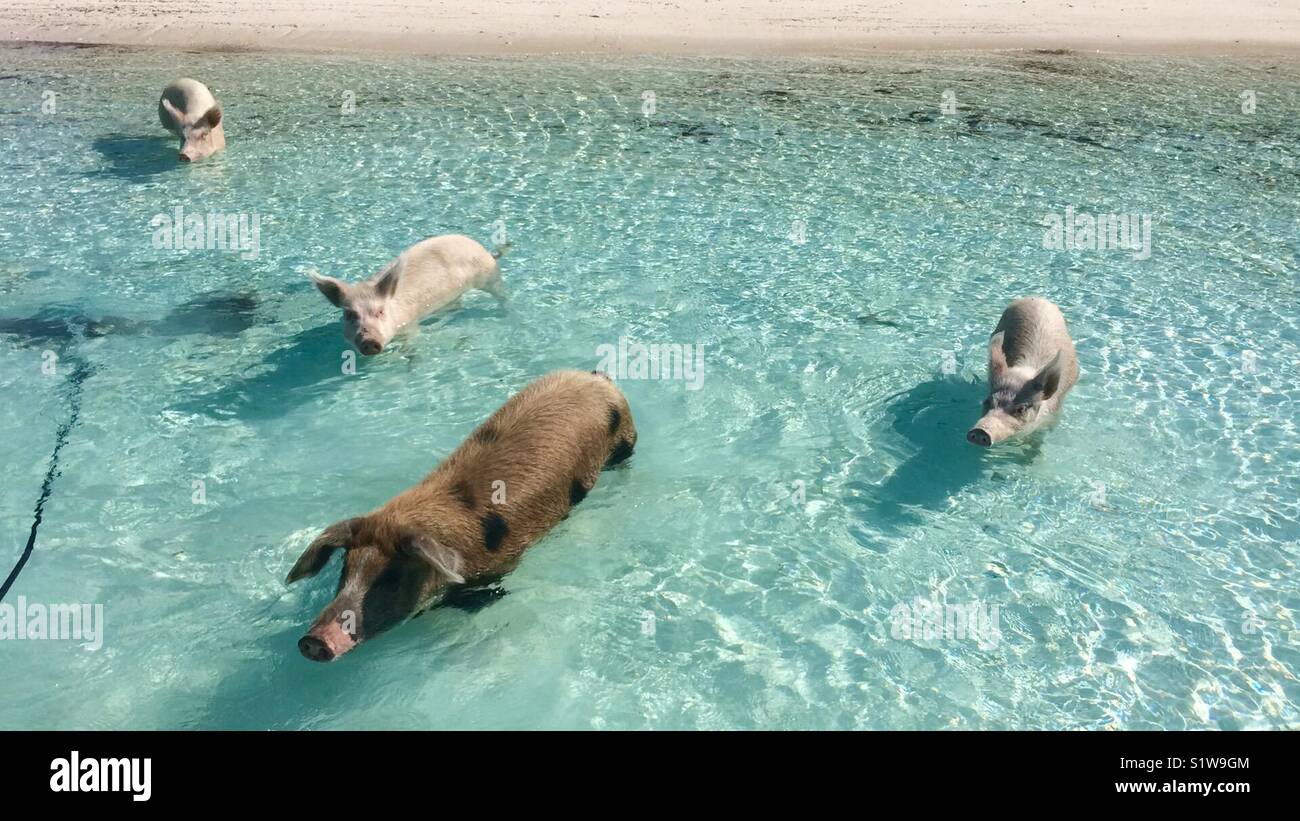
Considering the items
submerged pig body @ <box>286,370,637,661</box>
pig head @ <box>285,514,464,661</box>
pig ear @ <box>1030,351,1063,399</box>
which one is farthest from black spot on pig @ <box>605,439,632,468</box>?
pig ear @ <box>1030,351,1063,399</box>

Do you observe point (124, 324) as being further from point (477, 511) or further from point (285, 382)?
point (477, 511)

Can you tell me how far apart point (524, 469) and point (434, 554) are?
0.99 meters

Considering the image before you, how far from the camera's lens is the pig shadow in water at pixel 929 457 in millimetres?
6621

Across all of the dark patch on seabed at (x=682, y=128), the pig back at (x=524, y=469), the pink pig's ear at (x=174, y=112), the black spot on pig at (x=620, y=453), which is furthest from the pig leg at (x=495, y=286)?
the pink pig's ear at (x=174, y=112)

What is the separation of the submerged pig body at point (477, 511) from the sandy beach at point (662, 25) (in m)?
14.1

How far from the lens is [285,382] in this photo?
8.05 metres

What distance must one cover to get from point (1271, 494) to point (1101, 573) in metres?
1.58

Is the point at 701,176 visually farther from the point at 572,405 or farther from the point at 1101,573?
the point at 1101,573

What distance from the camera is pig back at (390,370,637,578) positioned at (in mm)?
5512

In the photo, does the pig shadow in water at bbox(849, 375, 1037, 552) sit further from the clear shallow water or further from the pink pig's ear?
the pink pig's ear

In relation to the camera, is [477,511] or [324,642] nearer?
[324,642]

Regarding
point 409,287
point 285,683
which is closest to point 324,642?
point 285,683

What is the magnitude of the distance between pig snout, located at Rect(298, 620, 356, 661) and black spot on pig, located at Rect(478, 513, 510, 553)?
0.93m

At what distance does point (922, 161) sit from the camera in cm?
1350
